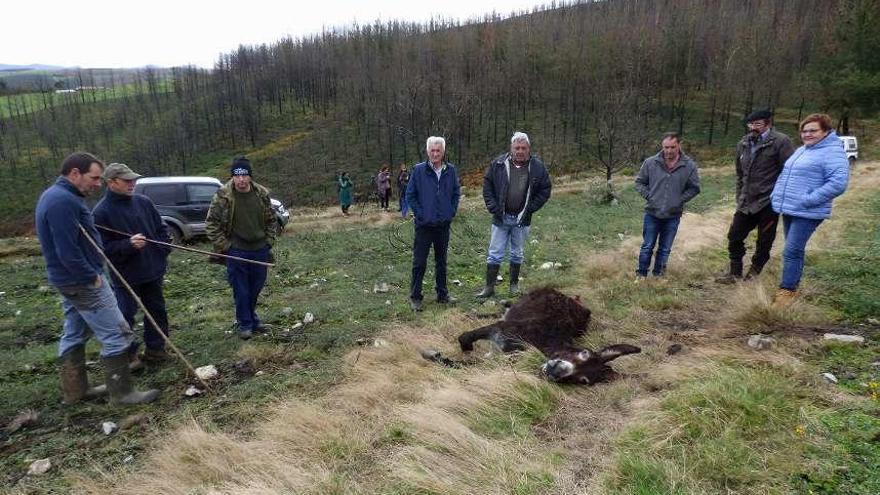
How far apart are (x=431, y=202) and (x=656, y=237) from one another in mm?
2811

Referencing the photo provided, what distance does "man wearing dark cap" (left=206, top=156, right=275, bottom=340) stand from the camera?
498 centimetres

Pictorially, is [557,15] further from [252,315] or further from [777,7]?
[252,315]

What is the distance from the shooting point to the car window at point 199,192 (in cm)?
1316

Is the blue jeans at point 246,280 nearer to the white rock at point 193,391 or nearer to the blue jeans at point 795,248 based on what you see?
the white rock at point 193,391

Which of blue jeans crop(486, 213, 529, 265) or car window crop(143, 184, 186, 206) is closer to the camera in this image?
blue jeans crop(486, 213, 529, 265)

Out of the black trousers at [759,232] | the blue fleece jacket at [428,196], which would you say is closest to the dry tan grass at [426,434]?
the black trousers at [759,232]

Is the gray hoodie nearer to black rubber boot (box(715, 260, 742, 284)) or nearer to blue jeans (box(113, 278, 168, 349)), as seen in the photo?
black rubber boot (box(715, 260, 742, 284))

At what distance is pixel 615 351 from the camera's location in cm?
360

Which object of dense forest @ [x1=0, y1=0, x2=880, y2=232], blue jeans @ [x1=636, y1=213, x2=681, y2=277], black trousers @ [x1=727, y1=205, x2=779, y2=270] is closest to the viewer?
black trousers @ [x1=727, y1=205, x2=779, y2=270]

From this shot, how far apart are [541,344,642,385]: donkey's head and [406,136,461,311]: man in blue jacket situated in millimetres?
2431

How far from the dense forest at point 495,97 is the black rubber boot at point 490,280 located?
25.0 meters

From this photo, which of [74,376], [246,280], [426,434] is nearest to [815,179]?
[426,434]

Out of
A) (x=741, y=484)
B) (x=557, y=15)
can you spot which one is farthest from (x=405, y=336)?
(x=557, y=15)

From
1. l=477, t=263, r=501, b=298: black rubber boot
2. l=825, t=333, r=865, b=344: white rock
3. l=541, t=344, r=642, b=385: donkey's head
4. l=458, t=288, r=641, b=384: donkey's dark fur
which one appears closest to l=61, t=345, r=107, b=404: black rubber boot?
l=458, t=288, r=641, b=384: donkey's dark fur
